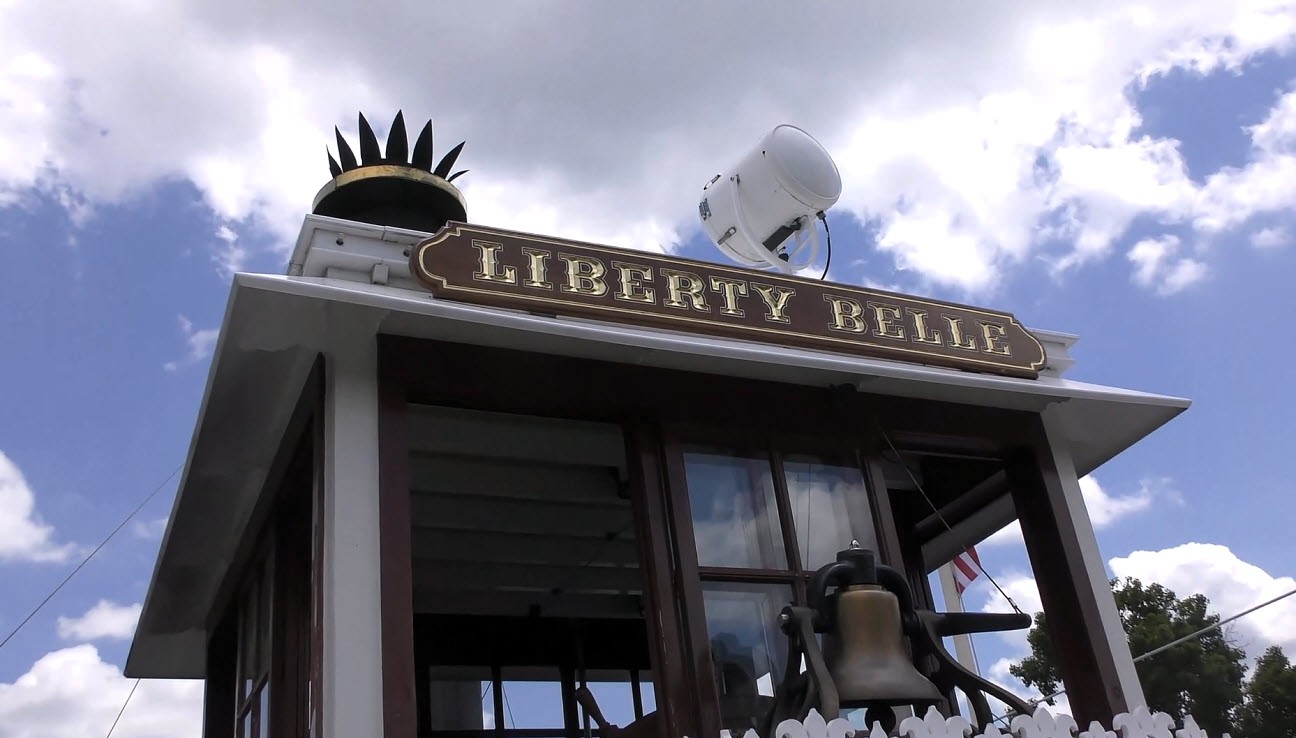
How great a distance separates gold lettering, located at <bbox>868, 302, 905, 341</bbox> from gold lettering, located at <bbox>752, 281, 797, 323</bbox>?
470mm

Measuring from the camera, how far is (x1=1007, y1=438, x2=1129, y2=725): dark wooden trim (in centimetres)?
543

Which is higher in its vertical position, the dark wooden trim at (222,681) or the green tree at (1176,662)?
the green tree at (1176,662)

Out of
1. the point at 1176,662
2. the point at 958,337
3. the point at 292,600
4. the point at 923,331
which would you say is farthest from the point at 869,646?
the point at 1176,662

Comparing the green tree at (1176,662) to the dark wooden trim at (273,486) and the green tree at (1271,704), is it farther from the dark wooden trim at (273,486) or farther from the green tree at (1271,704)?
the dark wooden trim at (273,486)

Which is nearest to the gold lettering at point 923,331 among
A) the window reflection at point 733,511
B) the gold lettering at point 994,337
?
the gold lettering at point 994,337

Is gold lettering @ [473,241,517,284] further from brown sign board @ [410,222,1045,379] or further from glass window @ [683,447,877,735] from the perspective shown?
glass window @ [683,447,877,735]

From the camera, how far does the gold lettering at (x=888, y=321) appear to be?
18.8 ft

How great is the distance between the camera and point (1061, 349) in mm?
6348

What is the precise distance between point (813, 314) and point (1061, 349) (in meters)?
1.61

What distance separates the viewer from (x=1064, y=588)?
5.67 m

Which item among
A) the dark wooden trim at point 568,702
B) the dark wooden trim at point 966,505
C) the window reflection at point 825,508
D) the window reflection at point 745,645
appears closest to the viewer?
the window reflection at point 745,645

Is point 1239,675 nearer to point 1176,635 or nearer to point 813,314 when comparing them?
point 1176,635

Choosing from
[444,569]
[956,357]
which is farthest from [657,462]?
[444,569]

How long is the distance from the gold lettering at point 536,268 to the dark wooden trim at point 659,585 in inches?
29.2
